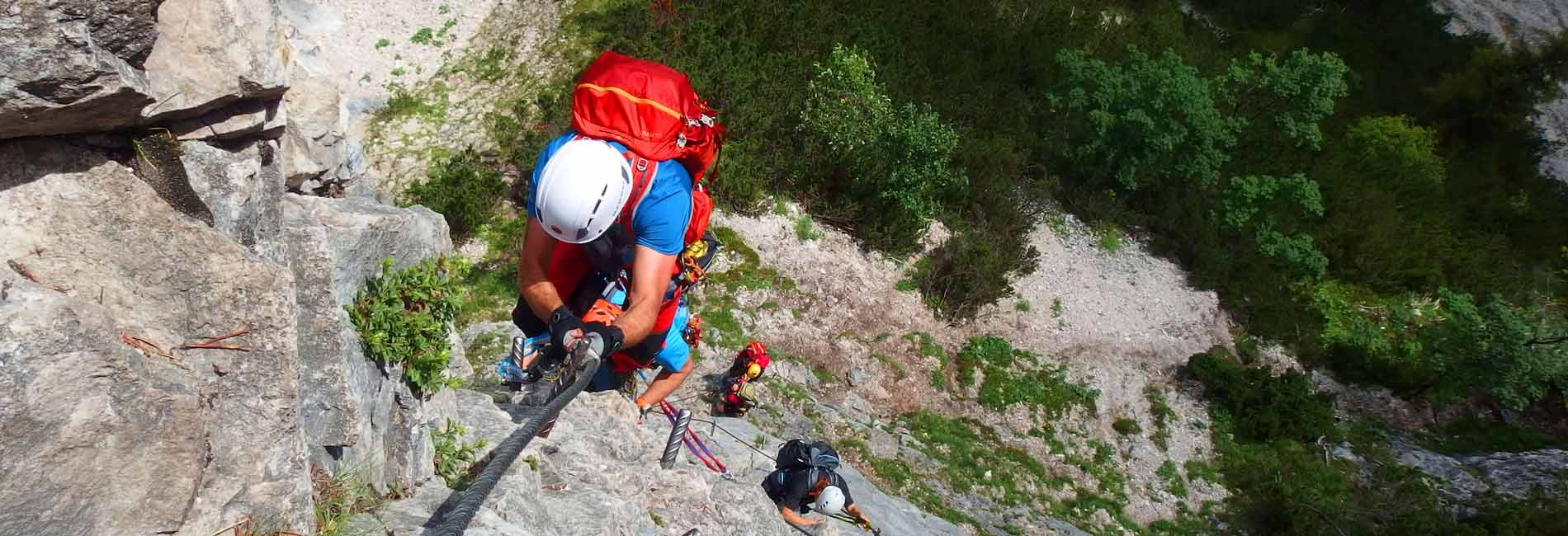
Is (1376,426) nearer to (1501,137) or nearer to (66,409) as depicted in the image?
(1501,137)

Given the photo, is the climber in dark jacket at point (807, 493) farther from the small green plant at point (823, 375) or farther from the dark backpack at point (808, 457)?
the small green plant at point (823, 375)

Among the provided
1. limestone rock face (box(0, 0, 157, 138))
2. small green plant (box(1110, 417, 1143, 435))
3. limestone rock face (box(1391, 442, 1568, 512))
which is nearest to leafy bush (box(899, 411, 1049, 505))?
small green plant (box(1110, 417, 1143, 435))

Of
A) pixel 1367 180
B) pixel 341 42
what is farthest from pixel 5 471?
pixel 1367 180

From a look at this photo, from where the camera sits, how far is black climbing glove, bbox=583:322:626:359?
381 cm

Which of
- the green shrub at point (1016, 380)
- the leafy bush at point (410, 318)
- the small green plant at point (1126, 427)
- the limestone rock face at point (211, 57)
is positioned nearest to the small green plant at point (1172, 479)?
the small green plant at point (1126, 427)

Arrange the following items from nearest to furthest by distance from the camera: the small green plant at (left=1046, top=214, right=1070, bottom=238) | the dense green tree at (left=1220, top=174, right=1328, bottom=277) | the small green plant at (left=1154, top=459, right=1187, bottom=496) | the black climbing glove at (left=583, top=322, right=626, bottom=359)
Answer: the black climbing glove at (left=583, top=322, right=626, bottom=359) < the small green plant at (left=1154, top=459, right=1187, bottom=496) < the dense green tree at (left=1220, top=174, right=1328, bottom=277) < the small green plant at (left=1046, top=214, right=1070, bottom=238)

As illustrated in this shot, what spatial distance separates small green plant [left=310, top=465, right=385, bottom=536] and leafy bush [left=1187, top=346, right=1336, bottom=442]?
42.0 feet

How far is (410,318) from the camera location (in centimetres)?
407

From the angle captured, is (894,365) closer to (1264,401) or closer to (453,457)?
(1264,401)

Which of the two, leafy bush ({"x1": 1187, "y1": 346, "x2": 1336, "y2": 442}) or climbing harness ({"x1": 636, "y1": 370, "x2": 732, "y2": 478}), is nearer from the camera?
climbing harness ({"x1": 636, "y1": 370, "x2": 732, "y2": 478})

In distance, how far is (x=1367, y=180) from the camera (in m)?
18.4

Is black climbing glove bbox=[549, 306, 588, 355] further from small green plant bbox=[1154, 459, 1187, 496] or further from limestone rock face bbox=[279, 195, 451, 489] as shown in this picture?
small green plant bbox=[1154, 459, 1187, 496]

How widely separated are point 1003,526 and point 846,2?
10.0 metres

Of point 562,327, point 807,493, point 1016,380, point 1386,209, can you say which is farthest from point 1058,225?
point 562,327
